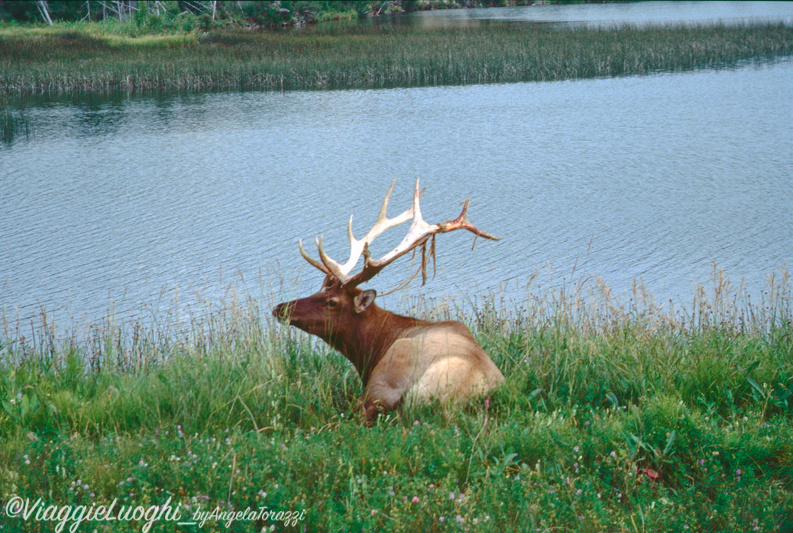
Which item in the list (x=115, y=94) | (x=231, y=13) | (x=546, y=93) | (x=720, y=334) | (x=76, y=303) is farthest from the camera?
(x=231, y=13)

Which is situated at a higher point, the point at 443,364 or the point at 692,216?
the point at 443,364

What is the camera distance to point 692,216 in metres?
13.9

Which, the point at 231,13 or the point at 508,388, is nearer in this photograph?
the point at 508,388

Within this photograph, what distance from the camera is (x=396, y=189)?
635 inches

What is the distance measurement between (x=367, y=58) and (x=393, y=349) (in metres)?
28.1

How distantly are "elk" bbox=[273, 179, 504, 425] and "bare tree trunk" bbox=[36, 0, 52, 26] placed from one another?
47808 mm

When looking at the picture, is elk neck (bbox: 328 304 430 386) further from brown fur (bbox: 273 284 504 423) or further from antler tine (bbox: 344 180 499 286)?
antler tine (bbox: 344 180 499 286)

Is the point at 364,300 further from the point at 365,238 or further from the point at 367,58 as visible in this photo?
the point at 367,58

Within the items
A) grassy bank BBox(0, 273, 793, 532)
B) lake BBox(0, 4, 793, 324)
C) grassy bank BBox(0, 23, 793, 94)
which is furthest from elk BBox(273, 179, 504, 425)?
grassy bank BBox(0, 23, 793, 94)

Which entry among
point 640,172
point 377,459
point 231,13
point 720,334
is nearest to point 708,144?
point 640,172

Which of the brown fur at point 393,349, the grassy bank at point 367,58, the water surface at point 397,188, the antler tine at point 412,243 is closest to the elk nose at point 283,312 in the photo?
the brown fur at point 393,349

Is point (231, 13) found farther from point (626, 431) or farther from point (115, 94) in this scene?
point (626, 431)

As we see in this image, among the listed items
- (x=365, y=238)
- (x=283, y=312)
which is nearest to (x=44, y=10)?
(x=365, y=238)

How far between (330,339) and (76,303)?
19.7 feet
